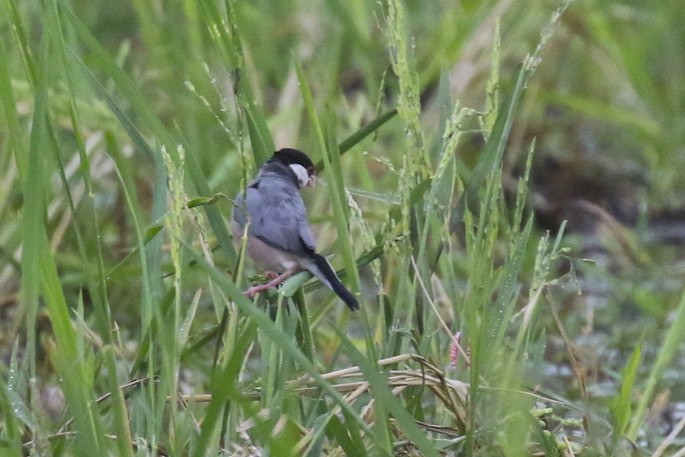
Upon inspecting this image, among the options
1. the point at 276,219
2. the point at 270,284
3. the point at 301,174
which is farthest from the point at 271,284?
the point at 301,174

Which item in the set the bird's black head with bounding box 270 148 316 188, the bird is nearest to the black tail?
the bird

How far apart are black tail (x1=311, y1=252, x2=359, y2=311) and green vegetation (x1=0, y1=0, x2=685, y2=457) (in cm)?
5

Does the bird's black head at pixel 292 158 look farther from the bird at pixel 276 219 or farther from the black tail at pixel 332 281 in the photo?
the black tail at pixel 332 281

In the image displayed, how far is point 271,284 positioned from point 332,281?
3.5 inches

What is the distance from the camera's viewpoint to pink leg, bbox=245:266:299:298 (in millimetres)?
2004

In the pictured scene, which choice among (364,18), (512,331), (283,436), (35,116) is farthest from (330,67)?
(283,436)

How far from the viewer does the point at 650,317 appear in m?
3.71

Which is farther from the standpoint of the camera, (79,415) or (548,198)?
(548,198)

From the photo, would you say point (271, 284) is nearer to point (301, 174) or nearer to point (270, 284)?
point (270, 284)

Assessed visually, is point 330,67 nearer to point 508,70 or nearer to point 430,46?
point 430,46

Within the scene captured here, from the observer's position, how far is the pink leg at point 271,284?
2.00m

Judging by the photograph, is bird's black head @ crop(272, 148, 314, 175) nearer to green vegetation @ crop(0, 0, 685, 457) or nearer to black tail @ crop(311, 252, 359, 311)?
green vegetation @ crop(0, 0, 685, 457)

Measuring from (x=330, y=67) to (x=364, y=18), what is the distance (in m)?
0.30

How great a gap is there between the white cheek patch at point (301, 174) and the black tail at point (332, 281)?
9.5 inches
